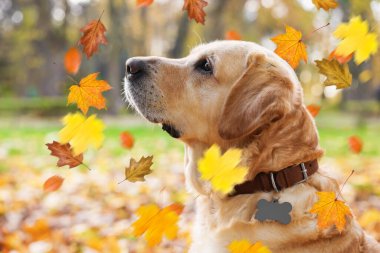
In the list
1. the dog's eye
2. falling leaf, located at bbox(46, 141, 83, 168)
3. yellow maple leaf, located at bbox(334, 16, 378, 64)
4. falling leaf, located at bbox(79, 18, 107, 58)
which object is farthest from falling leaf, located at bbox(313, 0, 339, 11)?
falling leaf, located at bbox(46, 141, 83, 168)

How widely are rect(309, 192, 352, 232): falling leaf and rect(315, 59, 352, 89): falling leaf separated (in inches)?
22.4

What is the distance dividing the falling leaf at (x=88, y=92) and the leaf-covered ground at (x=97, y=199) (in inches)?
26.9

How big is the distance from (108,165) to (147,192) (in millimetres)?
2240

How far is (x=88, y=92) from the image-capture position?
2.65m

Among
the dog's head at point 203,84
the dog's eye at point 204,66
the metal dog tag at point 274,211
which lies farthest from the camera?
the dog's eye at point 204,66

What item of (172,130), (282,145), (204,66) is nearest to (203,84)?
(204,66)

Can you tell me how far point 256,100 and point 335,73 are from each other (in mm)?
430

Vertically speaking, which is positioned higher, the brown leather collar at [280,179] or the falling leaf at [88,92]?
the falling leaf at [88,92]

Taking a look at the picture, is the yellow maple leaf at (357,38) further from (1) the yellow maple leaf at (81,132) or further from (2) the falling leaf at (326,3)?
(1) the yellow maple leaf at (81,132)

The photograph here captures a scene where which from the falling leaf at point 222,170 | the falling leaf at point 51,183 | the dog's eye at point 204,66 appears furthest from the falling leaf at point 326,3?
the falling leaf at point 51,183

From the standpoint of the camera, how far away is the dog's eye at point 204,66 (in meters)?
2.94

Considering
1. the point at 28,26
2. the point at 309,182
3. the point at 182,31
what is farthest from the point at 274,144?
the point at 28,26

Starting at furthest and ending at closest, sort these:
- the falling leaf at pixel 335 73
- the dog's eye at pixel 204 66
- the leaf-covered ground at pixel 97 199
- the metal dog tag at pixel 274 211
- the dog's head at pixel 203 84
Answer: the leaf-covered ground at pixel 97 199 < the dog's eye at pixel 204 66 < the dog's head at pixel 203 84 < the falling leaf at pixel 335 73 < the metal dog tag at pixel 274 211

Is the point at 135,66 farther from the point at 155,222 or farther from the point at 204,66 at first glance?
the point at 155,222
